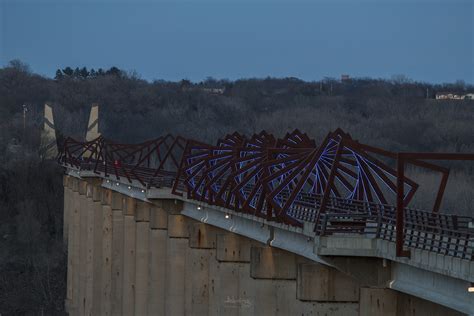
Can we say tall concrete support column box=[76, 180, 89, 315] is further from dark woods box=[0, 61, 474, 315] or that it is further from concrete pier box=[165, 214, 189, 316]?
concrete pier box=[165, 214, 189, 316]

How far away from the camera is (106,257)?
70188mm

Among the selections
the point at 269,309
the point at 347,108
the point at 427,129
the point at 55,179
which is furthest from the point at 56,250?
the point at 347,108

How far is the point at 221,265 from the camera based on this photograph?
4384 cm

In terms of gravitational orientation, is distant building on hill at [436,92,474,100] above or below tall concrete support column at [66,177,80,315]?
above

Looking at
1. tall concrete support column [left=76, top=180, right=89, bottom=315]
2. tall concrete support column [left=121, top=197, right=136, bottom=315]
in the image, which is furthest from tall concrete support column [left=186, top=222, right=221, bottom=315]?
tall concrete support column [left=76, top=180, right=89, bottom=315]

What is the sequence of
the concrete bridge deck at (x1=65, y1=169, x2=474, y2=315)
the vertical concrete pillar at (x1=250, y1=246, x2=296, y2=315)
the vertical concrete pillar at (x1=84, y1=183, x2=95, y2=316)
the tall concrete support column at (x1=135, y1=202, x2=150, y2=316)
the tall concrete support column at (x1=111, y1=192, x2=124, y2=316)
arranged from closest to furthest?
the concrete bridge deck at (x1=65, y1=169, x2=474, y2=315) → the vertical concrete pillar at (x1=250, y1=246, x2=296, y2=315) → the tall concrete support column at (x1=135, y1=202, x2=150, y2=316) → the tall concrete support column at (x1=111, y1=192, x2=124, y2=316) → the vertical concrete pillar at (x1=84, y1=183, x2=95, y2=316)

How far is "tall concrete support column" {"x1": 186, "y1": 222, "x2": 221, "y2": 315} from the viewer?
4853 centimetres

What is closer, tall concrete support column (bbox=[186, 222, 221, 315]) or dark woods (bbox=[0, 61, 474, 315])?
tall concrete support column (bbox=[186, 222, 221, 315])

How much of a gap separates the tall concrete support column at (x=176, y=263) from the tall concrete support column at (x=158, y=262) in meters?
1.56

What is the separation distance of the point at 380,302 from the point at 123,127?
131m

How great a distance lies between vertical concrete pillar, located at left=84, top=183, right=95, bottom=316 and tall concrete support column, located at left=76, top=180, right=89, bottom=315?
19.6 inches

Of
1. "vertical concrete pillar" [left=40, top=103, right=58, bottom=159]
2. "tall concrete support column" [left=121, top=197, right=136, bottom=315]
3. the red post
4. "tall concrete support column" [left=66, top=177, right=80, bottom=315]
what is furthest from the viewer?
"vertical concrete pillar" [left=40, top=103, right=58, bottom=159]

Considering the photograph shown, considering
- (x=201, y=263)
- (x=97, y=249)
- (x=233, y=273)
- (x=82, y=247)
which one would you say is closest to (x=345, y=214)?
(x=233, y=273)

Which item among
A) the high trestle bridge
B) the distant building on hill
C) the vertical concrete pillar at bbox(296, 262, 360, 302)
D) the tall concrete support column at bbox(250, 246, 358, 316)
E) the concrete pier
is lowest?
the concrete pier
